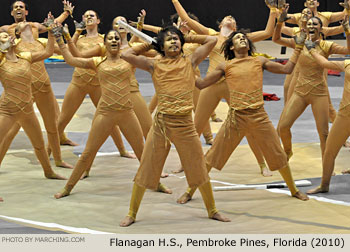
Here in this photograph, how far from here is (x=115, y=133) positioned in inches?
328

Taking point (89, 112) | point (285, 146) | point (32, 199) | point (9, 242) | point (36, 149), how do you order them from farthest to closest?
point (89, 112)
point (285, 146)
point (36, 149)
point (32, 199)
point (9, 242)

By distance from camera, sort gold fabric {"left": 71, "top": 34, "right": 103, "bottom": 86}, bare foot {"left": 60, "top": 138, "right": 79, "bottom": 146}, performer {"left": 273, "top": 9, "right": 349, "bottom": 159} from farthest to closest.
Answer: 1. bare foot {"left": 60, "top": 138, "right": 79, "bottom": 146}
2. gold fabric {"left": 71, "top": 34, "right": 103, "bottom": 86}
3. performer {"left": 273, "top": 9, "right": 349, "bottom": 159}

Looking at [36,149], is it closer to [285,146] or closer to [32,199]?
[32,199]

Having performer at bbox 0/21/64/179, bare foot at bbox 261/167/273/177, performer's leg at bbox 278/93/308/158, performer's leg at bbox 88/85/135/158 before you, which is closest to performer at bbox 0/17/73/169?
performer's leg at bbox 88/85/135/158

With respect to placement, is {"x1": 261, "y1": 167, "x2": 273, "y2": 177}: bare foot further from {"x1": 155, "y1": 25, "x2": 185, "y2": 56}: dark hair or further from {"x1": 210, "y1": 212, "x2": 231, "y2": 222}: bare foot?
{"x1": 155, "y1": 25, "x2": 185, "y2": 56}: dark hair

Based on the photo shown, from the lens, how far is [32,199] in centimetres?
672

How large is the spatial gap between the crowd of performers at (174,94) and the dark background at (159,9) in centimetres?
976

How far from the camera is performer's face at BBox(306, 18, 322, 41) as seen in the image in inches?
276

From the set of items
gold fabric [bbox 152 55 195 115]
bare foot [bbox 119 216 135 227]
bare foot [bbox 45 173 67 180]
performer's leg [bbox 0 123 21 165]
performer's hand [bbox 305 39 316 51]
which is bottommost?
bare foot [bbox 45 173 67 180]

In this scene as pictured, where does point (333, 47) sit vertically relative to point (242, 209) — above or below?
above

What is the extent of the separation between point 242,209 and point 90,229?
1495 millimetres

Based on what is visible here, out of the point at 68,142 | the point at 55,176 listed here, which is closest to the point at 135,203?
the point at 55,176

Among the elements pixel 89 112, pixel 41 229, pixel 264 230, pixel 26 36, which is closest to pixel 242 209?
pixel 264 230

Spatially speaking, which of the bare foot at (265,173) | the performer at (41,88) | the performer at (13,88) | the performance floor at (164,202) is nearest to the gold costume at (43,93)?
the performer at (41,88)
